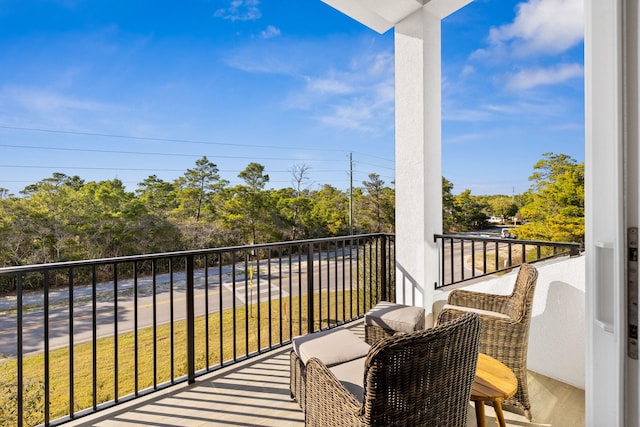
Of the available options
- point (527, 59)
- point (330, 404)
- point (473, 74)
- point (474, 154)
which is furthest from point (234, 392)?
point (473, 74)

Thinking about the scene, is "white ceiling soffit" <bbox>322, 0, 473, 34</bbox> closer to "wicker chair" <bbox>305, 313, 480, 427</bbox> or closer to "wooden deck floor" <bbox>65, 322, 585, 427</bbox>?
"wicker chair" <bbox>305, 313, 480, 427</bbox>

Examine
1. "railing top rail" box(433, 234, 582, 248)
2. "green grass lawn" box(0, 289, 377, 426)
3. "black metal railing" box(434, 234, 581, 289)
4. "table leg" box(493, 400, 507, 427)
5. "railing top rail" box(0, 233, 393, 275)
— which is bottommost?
"green grass lawn" box(0, 289, 377, 426)

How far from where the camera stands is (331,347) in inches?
73.5

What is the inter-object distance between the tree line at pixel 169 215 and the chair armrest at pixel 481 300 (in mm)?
9102

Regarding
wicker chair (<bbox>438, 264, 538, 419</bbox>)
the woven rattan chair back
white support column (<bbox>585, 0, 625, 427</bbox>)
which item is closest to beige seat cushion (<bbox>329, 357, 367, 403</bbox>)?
the woven rattan chair back

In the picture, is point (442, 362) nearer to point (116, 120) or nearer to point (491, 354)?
point (491, 354)

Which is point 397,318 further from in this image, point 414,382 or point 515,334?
point 414,382

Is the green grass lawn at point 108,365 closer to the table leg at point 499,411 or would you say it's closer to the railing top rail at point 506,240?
the railing top rail at point 506,240

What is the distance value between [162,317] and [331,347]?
9.94 metres

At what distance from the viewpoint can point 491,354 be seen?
2027 mm

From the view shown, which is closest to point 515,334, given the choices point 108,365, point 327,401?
point 327,401

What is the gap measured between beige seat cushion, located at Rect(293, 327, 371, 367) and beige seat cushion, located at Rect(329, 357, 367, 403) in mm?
55

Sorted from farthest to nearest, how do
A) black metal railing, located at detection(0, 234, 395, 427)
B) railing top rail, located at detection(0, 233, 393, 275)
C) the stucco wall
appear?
black metal railing, located at detection(0, 234, 395, 427)
the stucco wall
railing top rail, located at detection(0, 233, 393, 275)

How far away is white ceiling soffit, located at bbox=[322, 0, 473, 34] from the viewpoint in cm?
309
